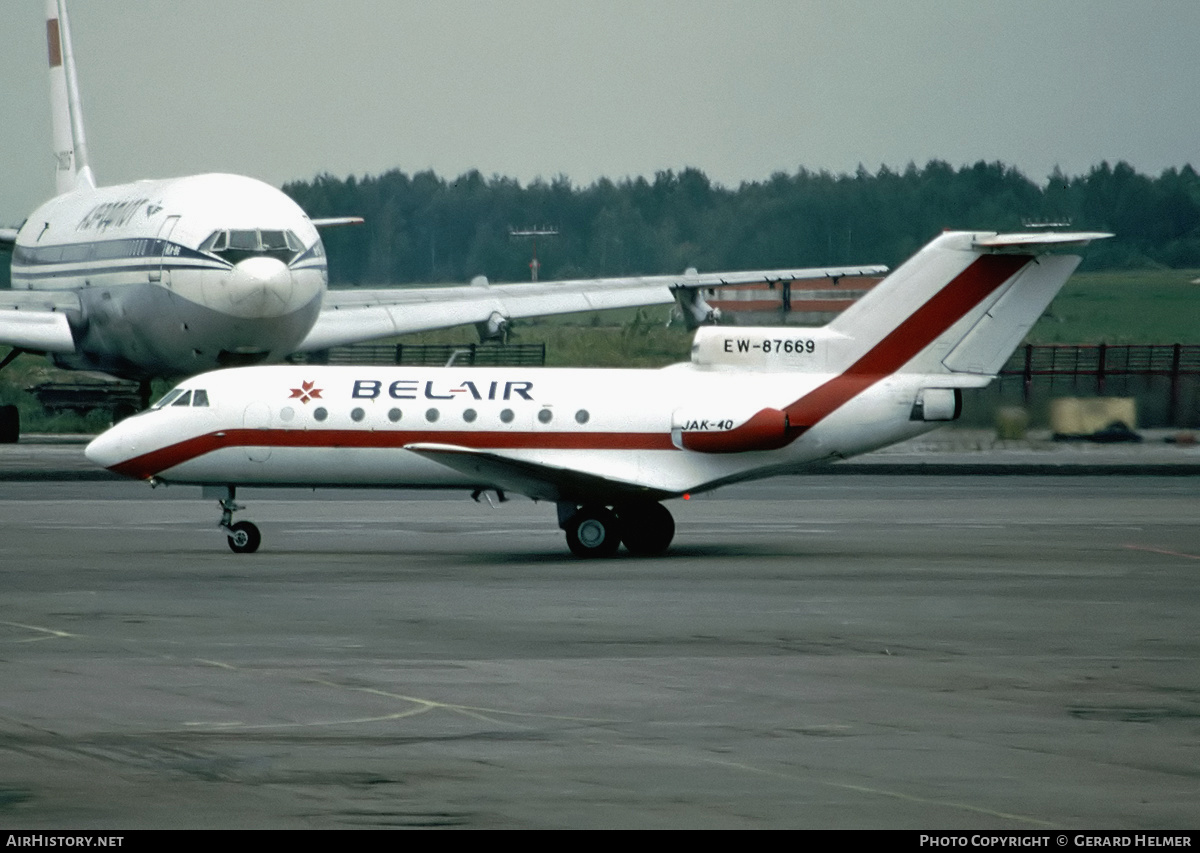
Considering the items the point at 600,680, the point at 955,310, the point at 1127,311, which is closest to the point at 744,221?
the point at 1127,311

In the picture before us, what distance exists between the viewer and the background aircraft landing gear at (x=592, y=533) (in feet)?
82.9

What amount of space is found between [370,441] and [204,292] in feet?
54.1

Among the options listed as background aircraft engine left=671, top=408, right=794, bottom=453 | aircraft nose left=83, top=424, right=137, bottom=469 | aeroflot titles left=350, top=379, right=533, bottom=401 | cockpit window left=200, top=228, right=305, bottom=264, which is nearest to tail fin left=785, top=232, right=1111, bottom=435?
background aircraft engine left=671, top=408, right=794, bottom=453

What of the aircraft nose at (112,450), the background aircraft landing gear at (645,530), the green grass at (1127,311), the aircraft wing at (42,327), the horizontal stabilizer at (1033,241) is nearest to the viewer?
the horizontal stabilizer at (1033,241)

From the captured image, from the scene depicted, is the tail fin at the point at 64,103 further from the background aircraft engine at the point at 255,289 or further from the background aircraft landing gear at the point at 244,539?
the background aircraft landing gear at the point at 244,539

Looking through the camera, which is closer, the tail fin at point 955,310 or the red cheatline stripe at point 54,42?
the tail fin at point 955,310

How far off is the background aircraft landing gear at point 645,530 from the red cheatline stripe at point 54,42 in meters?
41.4

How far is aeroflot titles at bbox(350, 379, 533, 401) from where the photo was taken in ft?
85.3

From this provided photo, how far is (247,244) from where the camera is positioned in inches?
1625

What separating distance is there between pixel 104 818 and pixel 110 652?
6525 mm

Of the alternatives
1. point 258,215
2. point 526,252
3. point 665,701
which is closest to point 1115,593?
point 665,701

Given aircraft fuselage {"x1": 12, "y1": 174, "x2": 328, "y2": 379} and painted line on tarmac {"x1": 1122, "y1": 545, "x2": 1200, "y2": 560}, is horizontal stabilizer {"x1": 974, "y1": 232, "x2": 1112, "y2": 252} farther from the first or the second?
aircraft fuselage {"x1": 12, "y1": 174, "x2": 328, "y2": 379}

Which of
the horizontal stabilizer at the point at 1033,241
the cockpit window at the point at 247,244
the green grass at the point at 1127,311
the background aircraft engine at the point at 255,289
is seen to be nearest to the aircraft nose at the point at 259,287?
the background aircraft engine at the point at 255,289

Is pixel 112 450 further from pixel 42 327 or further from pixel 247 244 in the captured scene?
pixel 42 327
